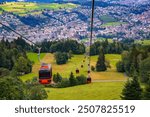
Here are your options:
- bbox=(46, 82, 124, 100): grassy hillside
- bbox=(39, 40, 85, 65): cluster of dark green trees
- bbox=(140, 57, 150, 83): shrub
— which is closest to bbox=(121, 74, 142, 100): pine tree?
bbox=(46, 82, 124, 100): grassy hillside

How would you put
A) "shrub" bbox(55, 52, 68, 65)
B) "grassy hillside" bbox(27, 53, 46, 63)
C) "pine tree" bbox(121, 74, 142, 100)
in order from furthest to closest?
"grassy hillside" bbox(27, 53, 46, 63) → "shrub" bbox(55, 52, 68, 65) → "pine tree" bbox(121, 74, 142, 100)

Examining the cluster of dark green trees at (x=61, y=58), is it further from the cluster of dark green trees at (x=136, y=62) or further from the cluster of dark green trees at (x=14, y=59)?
the cluster of dark green trees at (x=136, y=62)

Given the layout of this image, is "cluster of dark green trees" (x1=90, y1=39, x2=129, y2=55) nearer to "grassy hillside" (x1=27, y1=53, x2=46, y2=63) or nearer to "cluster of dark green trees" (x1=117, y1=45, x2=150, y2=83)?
"grassy hillside" (x1=27, y1=53, x2=46, y2=63)

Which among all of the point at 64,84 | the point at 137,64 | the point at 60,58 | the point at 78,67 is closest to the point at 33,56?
the point at 60,58

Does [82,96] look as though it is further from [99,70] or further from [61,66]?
[61,66]

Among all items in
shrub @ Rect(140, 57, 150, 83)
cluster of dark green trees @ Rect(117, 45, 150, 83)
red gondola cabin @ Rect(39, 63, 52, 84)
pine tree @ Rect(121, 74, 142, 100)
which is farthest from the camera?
cluster of dark green trees @ Rect(117, 45, 150, 83)

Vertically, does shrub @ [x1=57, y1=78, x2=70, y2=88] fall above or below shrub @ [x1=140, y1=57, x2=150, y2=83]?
below

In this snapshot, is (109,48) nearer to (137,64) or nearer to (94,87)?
(137,64)

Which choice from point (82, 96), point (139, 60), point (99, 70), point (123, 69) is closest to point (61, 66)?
point (99, 70)

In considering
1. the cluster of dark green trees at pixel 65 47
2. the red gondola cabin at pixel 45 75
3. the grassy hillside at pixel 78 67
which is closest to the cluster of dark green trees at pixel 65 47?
the cluster of dark green trees at pixel 65 47
